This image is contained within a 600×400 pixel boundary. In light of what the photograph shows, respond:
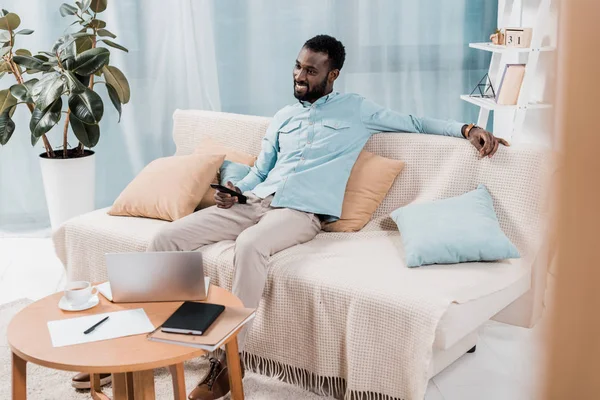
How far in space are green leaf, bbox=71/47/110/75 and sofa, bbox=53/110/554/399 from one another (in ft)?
2.43

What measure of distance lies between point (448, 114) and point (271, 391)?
2.31 metres

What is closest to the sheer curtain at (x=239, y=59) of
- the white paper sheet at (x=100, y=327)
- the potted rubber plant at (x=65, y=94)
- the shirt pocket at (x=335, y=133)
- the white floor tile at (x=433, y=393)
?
the potted rubber plant at (x=65, y=94)

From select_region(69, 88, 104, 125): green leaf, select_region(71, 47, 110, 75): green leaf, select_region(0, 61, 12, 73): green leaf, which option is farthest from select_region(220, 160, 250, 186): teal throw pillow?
select_region(0, 61, 12, 73): green leaf

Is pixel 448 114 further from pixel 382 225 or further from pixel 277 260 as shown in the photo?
pixel 277 260

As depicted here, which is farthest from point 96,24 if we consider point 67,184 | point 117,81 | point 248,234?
point 248,234

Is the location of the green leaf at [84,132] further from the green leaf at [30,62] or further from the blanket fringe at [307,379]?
the blanket fringe at [307,379]

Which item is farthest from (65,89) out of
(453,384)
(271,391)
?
(453,384)

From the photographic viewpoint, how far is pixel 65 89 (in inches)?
119

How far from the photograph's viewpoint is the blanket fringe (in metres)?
2.05

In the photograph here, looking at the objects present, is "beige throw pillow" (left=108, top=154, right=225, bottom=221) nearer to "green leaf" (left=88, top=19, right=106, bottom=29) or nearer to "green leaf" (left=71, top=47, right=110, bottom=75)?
"green leaf" (left=71, top=47, right=110, bottom=75)

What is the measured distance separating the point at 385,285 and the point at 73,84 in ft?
5.77

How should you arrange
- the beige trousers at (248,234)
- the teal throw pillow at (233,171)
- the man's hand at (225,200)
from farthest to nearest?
the teal throw pillow at (233,171)
the man's hand at (225,200)
the beige trousers at (248,234)

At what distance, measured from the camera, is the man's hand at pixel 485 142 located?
2363mm

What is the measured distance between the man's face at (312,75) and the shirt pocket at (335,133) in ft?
0.43
